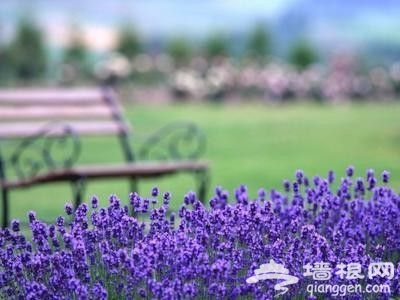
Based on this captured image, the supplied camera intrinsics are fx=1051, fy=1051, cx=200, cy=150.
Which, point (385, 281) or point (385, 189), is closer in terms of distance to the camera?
point (385, 281)

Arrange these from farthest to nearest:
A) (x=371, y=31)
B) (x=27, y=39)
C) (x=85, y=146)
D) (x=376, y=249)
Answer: (x=371, y=31) → (x=27, y=39) → (x=85, y=146) → (x=376, y=249)

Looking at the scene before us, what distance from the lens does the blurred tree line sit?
23.2 meters

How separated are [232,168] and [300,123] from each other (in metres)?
6.21

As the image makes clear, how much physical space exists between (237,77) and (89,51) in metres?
4.09

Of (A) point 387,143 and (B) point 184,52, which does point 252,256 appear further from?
(B) point 184,52

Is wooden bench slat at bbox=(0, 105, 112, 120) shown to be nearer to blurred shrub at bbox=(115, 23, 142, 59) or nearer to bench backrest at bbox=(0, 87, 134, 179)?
bench backrest at bbox=(0, 87, 134, 179)

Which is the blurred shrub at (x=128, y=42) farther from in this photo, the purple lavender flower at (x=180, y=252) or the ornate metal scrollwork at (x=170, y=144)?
the purple lavender flower at (x=180, y=252)

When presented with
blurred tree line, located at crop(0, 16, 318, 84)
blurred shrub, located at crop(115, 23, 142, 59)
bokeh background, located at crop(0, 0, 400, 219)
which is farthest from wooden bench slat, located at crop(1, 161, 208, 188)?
blurred shrub, located at crop(115, 23, 142, 59)

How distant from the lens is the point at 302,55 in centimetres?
2712

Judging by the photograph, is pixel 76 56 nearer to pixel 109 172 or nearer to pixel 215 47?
pixel 215 47

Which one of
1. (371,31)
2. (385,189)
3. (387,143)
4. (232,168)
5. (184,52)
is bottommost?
(385,189)

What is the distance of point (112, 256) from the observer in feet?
14.1

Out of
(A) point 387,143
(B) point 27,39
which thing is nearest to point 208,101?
(B) point 27,39

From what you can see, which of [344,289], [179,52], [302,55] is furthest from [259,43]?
[344,289]
